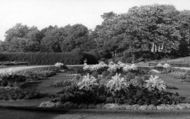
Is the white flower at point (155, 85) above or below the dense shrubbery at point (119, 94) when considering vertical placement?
above

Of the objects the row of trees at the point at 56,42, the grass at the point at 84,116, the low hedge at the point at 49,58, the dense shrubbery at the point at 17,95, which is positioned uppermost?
the row of trees at the point at 56,42

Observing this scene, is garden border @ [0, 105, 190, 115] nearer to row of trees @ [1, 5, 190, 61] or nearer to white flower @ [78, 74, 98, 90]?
white flower @ [78, 74, 98, 90]

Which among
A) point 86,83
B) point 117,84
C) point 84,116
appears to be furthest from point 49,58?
point 84,116

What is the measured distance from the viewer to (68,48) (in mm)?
55312

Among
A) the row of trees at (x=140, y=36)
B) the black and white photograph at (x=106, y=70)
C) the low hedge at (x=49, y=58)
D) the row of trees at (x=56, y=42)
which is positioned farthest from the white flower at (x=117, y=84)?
the row of trees at (x=56, y=42)

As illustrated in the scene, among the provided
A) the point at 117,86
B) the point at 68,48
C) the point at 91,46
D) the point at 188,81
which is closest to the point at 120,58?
the point at 91,46

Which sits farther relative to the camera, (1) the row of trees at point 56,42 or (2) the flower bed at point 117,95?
(1) the row of trees at point 56,42

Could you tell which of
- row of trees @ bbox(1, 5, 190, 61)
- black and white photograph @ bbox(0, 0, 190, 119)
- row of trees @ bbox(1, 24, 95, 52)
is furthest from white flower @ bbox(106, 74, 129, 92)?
row of trees @ bbox(1, 24, 95, 52)

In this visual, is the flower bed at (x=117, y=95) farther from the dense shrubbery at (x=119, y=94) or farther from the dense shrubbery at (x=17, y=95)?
the dense shrubbery at (x=17, y=95)

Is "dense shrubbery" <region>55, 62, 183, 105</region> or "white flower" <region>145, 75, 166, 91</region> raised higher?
"white flower" <region>145, 75, 166, 91</region>

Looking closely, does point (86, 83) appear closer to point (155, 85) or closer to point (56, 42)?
point (155, 85)

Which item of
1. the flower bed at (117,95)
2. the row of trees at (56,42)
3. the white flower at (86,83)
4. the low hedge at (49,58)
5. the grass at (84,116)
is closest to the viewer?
the grass at (84,116)

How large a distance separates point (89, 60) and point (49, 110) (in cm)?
2990

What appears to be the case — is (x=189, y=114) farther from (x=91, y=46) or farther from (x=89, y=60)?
(x=91, y=46)
